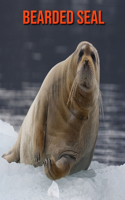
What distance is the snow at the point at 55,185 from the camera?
3.15m

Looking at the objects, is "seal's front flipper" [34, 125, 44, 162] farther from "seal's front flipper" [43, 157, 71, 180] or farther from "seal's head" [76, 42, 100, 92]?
"seal's head" [76, 42, 100, 92]

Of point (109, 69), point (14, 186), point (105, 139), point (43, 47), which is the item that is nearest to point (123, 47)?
point (109, 69)

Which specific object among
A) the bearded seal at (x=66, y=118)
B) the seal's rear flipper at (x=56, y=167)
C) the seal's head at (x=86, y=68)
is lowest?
the seal's rear flipper at (x=56, y=167)

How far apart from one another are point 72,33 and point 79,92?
287 inches

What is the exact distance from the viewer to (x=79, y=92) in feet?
11.2

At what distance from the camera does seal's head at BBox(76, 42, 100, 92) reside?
3189 mm

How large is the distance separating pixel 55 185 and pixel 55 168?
16 centimetres

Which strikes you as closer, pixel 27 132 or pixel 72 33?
pixel 27 132

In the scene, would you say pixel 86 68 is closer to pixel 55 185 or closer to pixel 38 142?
pixel 38 142

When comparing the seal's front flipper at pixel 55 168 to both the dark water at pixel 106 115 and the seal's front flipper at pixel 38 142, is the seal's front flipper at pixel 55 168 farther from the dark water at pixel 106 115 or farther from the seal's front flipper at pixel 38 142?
the dark water at pixel 106 115

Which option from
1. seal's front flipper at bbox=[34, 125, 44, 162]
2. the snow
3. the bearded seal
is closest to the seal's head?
the bearded seal

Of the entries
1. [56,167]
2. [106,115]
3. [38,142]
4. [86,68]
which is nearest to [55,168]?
[56,167]

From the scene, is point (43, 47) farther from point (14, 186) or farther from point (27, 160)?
point (14, 186)

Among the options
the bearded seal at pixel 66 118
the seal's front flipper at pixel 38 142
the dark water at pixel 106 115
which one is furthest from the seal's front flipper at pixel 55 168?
the dark water at pixel 106 115
